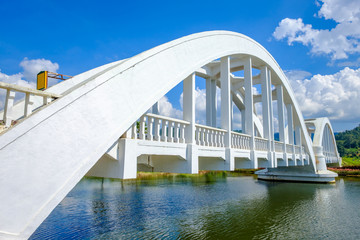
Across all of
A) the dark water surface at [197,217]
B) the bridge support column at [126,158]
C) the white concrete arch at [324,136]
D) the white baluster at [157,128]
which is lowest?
the dark water surface at [197,217]

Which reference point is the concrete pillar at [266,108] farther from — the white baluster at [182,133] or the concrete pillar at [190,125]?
the white baluster at [182,133]

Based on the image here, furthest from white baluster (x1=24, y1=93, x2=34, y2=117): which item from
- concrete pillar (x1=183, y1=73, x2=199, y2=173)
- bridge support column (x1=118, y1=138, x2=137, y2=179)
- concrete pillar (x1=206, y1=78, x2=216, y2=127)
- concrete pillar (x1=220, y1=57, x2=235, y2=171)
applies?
concrete pillar (x1=206, y1=78, x2=216, y2=127)

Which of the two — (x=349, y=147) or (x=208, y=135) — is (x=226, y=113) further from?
(x=349, y=147)

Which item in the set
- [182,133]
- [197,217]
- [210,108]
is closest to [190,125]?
[182,133]

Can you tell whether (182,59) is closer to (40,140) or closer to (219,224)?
(40,140)

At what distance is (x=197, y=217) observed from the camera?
41.2ft

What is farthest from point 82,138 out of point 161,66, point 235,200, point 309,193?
point 309,193

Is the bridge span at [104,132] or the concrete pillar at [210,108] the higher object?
the concrete pillar at [210,108]

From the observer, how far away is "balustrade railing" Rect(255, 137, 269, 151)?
36.4 feet

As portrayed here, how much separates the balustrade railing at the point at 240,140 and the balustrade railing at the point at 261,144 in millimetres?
1267

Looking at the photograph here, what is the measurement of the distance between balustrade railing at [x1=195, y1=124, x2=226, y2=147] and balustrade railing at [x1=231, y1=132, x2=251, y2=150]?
2.55ft

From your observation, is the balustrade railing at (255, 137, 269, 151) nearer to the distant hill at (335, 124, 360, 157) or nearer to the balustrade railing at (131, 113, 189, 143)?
the balustrade railing at (131, 113, 189, 143)

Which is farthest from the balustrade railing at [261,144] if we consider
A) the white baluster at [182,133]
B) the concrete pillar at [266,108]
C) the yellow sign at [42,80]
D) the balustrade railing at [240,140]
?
the yellow sign at [42,80]

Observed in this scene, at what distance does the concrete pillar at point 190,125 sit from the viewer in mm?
6250
